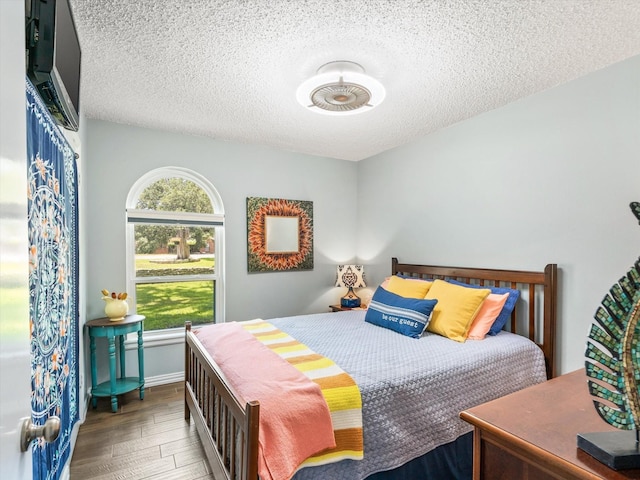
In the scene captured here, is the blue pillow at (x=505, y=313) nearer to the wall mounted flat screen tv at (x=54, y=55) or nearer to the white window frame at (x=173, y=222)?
the white window frame at (x=173, y=222)

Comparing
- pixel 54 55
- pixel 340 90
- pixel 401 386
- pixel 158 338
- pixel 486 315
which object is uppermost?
pixel 340 90

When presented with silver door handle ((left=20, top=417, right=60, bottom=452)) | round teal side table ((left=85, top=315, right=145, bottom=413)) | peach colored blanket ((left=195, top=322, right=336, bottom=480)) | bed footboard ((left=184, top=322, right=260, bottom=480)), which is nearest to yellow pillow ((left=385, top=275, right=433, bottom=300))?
peach colored blanket ((left=195, top=322, right=336, bottom=480))

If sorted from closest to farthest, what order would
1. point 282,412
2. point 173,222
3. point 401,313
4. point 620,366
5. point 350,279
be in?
point 620,366
point 282,412
point 401,313
point 173,222
point 350,279

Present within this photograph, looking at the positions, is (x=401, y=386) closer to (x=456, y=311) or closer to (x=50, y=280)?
(x=456, y=311)

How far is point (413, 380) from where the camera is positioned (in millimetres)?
1847

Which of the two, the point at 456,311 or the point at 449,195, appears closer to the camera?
the point at 456,311

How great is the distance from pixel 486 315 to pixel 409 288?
674mm

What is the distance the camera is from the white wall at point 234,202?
3.10 m

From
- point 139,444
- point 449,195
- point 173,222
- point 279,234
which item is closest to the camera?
point 139,444

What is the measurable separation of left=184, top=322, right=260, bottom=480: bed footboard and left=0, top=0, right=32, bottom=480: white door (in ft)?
2.33

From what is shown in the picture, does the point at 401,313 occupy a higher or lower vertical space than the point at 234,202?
lower

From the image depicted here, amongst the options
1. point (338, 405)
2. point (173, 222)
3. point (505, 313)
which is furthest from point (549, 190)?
point (173, 222)

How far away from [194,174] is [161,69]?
1440mm

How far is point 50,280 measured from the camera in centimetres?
161
